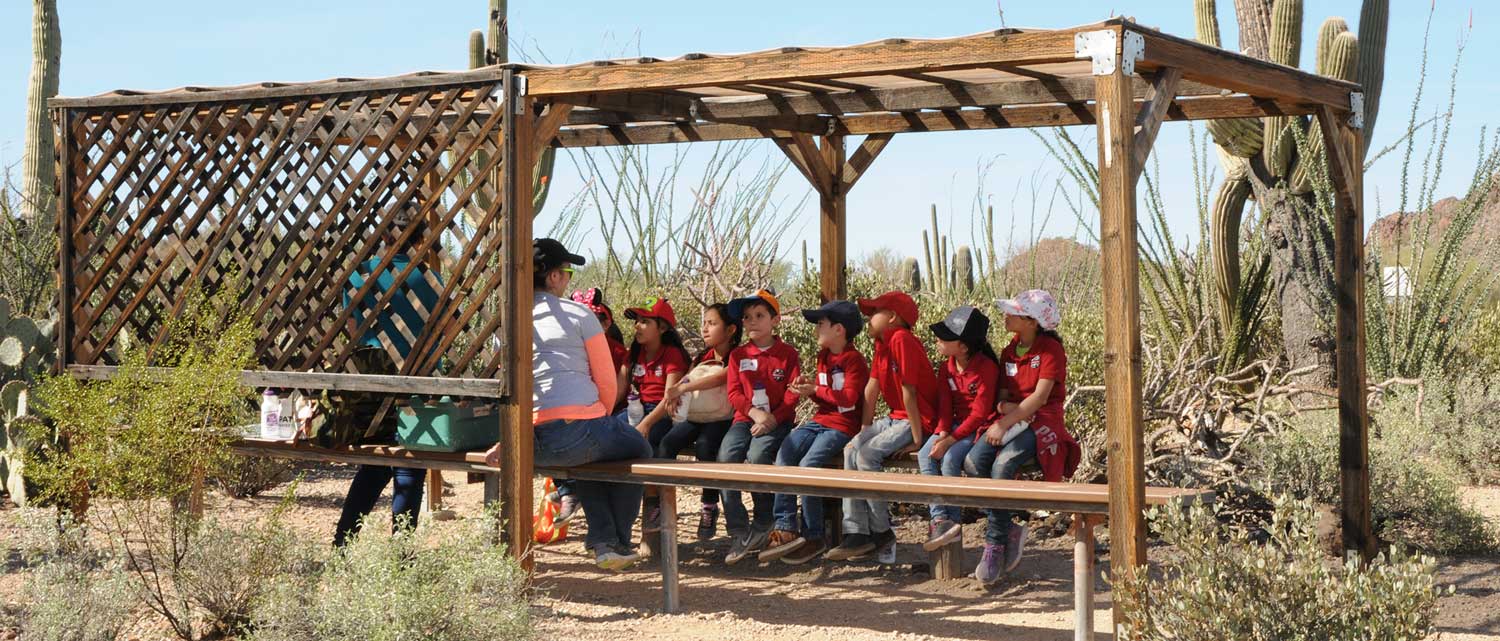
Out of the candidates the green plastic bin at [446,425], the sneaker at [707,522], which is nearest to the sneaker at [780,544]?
the sneaker at [707,522]

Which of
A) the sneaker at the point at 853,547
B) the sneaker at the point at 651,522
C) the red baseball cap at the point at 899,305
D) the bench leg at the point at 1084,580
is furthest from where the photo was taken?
the sneaker at the point at 651,522

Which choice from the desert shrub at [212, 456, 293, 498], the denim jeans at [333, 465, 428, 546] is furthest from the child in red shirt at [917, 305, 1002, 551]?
the desert shrub at [212, 456, 293, 498]

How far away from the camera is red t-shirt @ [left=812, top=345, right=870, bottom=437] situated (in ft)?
24.3

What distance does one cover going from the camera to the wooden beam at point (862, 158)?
27.0 ft

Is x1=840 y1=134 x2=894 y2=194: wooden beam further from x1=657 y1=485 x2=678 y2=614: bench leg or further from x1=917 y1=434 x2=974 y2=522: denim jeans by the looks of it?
x1=657 y1=485 x2=678 y2=614: bench leg

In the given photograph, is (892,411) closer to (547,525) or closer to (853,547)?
(853,547)

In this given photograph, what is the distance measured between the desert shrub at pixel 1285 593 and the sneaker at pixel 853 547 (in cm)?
255

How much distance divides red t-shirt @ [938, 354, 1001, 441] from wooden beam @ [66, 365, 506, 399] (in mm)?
2024

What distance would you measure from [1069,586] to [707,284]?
4.40 metres

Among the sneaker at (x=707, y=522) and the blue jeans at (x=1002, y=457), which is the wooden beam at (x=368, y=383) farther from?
the sneaker at (x=707, y=522)

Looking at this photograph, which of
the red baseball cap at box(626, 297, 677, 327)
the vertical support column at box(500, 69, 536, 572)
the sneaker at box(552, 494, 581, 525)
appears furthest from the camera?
the sneaker at box(552, 494, 581, 525)

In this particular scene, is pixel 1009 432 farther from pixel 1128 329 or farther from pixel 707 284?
pixel 707 284

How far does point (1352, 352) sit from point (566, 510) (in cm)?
410

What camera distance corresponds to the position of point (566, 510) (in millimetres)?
8547
